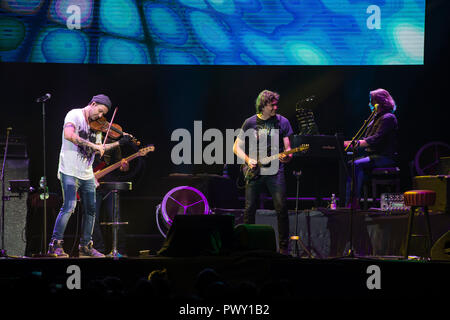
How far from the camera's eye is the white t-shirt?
6055mm

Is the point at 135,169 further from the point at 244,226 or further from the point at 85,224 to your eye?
the point at 244,226

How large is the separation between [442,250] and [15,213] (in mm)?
5355

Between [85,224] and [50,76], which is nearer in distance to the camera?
[85,224]

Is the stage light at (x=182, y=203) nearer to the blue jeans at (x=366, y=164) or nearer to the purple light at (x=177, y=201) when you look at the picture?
the purple light at (x=177, y=201)

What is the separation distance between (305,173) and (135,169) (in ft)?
8.78

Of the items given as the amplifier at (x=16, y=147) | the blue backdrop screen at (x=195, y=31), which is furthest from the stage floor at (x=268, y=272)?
the blue backdrop screen at (x=195, y=31)

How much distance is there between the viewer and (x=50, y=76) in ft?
28.7

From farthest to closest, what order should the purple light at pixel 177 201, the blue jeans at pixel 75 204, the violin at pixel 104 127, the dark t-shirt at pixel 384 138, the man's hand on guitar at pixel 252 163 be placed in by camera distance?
the purple light at pixel 177 201 < the dark t-shirt at pixel 384 138 < the man's hand on guitar at pixel 252 163 < the violin at pixel 104 127 < the blue jeans at pixel 75 204

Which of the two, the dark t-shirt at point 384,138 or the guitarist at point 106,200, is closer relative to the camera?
the dark t-shirt at point 384,138

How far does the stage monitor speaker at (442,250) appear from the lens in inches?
194

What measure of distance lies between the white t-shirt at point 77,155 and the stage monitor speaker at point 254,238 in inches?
88.6

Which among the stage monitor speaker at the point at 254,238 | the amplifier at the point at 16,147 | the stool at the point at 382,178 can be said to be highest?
the amplifier at the point at 16,147
